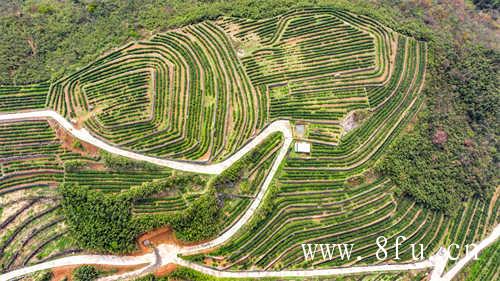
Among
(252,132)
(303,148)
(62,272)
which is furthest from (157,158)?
(303,148)

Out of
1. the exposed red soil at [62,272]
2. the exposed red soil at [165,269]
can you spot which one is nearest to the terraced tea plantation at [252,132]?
the exposed red soil at [62,272]

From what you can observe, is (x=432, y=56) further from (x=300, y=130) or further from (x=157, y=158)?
(x=157, y=158)

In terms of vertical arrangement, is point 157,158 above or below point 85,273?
above

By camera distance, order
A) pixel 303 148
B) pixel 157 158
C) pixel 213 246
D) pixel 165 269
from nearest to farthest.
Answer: pixel 165 269
pixel 213 246
pixel 157 158
pixel 303 148

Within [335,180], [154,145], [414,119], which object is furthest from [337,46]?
[154,145]

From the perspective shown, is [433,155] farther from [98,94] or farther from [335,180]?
[98,94]
